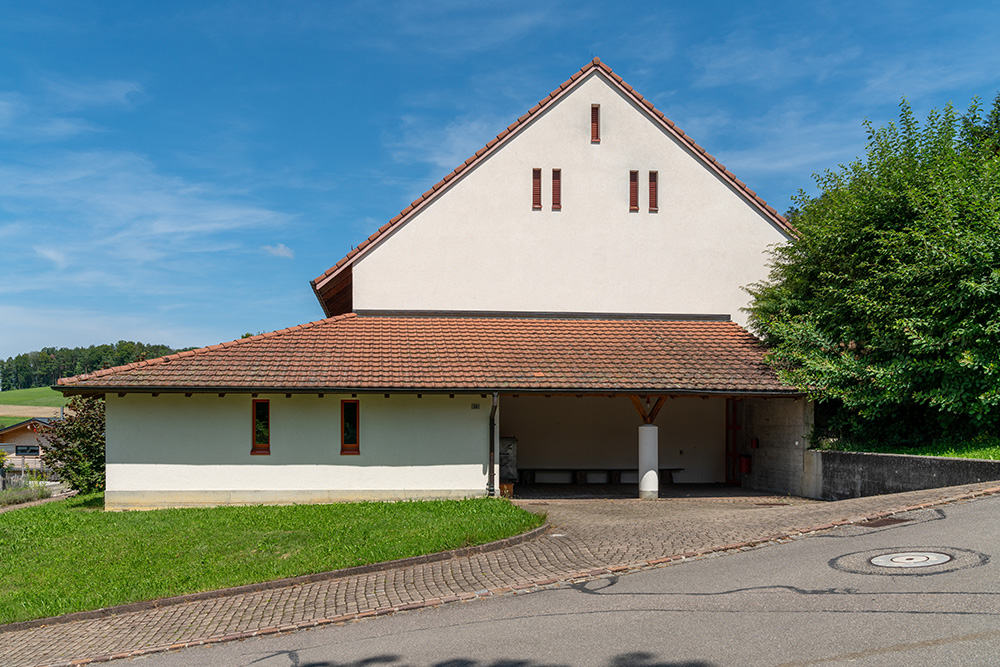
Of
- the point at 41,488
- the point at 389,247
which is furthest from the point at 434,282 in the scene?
the point at 41,488

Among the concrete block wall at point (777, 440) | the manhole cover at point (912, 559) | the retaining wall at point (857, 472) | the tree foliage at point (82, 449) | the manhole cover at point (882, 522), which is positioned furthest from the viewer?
the tree foliage at point (82, 449)

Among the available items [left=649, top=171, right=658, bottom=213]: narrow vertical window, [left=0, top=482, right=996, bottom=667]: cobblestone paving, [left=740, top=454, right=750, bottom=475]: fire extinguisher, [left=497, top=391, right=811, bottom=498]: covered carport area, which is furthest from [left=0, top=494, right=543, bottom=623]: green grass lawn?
[left=649, top=171, right=658, bottom=213]: narrow vertical window

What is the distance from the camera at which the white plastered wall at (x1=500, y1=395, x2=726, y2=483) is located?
2241 centimetres

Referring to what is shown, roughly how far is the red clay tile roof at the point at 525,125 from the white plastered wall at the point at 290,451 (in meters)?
4.83

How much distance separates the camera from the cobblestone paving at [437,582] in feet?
29.5

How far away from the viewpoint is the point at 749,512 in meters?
14.5

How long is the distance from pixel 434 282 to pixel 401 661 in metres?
14.6

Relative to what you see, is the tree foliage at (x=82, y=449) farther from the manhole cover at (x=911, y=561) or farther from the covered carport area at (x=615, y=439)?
the manhole cover at (x=911, y=561)

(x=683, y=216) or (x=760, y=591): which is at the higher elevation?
(x=683, y=216)

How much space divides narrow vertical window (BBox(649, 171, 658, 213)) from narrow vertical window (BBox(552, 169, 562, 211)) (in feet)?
8.19

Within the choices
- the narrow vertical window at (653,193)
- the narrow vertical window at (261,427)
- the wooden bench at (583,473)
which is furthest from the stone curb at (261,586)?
the narrow vertical window at (653,193)

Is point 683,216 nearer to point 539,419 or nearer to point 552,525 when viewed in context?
point 539,419

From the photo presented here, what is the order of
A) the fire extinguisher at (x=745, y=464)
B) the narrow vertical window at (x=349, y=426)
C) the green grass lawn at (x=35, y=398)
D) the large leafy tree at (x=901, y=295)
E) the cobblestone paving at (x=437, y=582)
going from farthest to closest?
1. the green grass lawn at (x=35, y=398)
2. the fire extinguisher at (x=745, y=464)
3. the narrow vertical window at (x=349, y=426)
4. the large leafy tree at (x=901, y=295)
5. the cobblestone paving at (x=437, y=582)

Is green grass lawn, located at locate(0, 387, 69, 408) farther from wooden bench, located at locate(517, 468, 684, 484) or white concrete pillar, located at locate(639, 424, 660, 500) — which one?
white concrete pillar, located at locate(639, 424, 660, 500)
